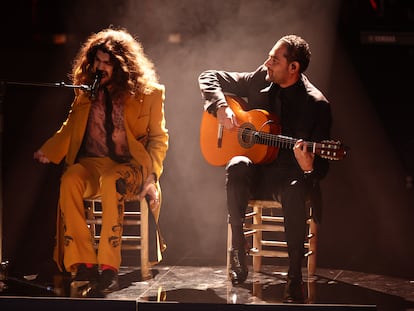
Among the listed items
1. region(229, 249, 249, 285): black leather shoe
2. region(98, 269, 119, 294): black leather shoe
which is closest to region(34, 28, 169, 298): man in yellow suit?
region(98, 269, 119, 294): black leather shoe

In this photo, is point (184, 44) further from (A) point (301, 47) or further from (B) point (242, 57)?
(A) point (301, 47)

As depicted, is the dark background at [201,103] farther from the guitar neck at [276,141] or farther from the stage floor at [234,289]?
the guitar neck at [276,141]

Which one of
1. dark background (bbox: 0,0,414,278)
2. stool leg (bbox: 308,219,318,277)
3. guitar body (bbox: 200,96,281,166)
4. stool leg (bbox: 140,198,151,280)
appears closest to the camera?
guitar body (bbox: 200,96,281,166)

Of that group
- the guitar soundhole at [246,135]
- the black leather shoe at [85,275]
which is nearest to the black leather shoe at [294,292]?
the guitar soundhole at [246,135]

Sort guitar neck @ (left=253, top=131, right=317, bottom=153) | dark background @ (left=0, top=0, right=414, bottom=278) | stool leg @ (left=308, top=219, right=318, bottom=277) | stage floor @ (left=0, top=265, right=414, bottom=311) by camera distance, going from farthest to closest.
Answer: dark background @ (left=0, top=0, right=414, bottom=278) < stool leg @ (left=308, top=219, right=318, bottom=277) < guitar neck @ (left=253, top=131, right=317, bottom=153) < stage floor @ (left=0, top=265, right=414, bottom=311)

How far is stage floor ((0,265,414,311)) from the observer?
3691mm

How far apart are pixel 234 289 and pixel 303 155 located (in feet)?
2.61

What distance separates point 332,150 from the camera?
149 inches

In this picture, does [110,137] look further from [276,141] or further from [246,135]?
[276,141]

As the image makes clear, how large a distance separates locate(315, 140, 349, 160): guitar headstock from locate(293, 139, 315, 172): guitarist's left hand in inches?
2.8

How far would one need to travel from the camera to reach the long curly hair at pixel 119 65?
14.2 ft

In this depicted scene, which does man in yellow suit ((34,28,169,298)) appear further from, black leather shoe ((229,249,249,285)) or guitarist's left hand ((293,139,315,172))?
guitarist's left hand ((293,139,315,172))

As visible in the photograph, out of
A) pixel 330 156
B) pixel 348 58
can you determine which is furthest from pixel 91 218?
pixel 348 58

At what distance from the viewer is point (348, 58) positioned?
17.0ft
